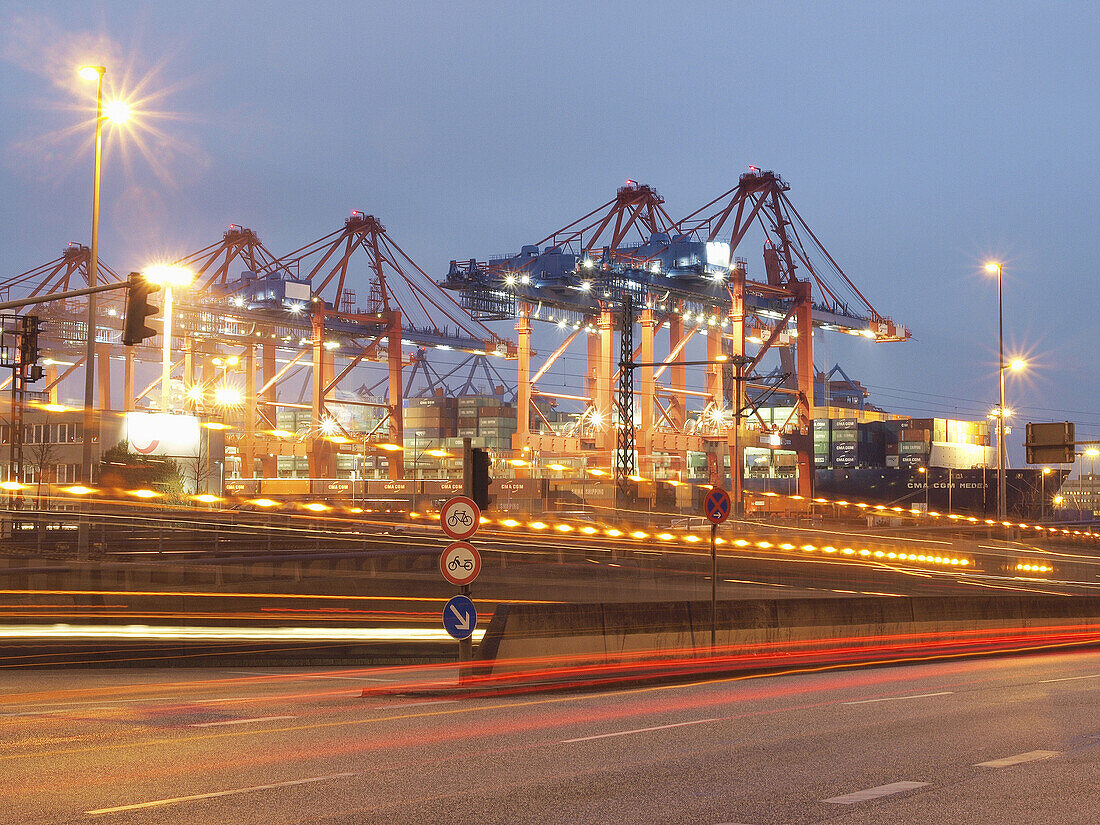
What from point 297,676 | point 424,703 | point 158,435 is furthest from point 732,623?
point 158,435

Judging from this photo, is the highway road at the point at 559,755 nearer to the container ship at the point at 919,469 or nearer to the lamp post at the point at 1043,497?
the lamp post at the point at 1043,497

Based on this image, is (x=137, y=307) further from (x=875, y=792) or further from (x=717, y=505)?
(x=875, y=792)

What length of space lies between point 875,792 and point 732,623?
44.8ft

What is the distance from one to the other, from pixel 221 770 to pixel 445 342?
106 m

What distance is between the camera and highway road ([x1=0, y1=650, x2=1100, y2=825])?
8.29 meters

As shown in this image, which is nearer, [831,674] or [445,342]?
[831,674]

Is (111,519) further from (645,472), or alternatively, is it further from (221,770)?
(645,472)

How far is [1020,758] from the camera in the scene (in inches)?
412

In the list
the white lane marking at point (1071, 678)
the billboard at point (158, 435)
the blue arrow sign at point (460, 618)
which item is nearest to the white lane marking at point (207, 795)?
the blue arrow sign at point (460, 618)

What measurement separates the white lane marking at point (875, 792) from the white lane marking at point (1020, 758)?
3.72 ft

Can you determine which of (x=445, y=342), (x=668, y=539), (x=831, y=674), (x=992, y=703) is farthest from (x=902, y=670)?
(x=445, y=342)

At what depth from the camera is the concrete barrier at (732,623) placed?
1859 centimetres

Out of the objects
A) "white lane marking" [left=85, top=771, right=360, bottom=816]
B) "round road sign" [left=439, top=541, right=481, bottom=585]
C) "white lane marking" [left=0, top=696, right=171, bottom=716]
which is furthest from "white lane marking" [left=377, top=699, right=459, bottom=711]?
"white lane marking" [left=85, top=771, right=360, bottom=816]

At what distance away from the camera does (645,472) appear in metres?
86.3
